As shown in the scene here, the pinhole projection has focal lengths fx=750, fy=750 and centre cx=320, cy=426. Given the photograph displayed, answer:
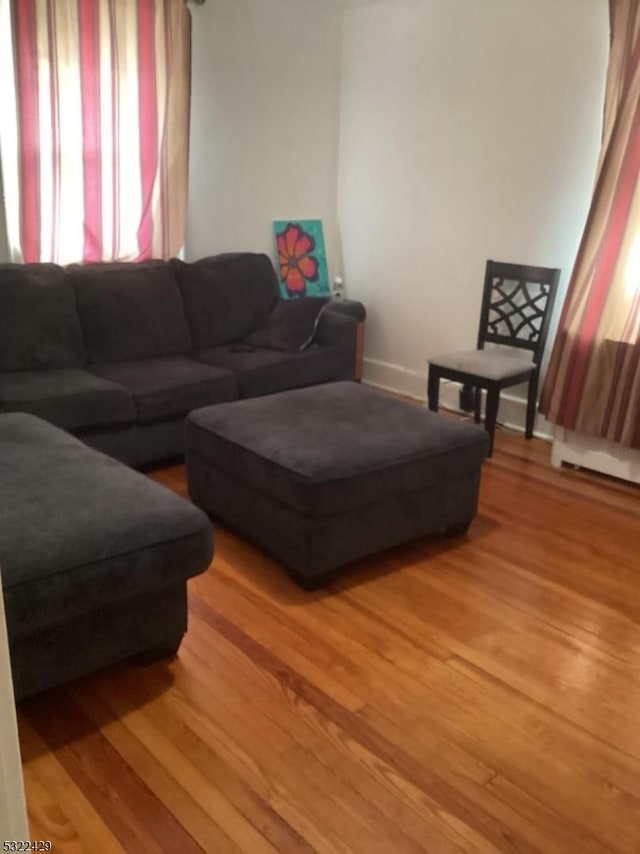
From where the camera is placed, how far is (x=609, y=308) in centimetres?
341

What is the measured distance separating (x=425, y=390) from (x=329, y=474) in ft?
8.10

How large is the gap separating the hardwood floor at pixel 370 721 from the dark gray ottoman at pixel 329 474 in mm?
155

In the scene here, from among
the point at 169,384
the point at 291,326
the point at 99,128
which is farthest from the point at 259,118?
the point at 169,384

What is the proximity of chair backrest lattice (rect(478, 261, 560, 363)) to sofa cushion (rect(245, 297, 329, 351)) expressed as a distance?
2.96 feet

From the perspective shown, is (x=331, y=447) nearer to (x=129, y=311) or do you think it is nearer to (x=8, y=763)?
(x=129, y=311)

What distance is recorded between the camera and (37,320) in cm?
347

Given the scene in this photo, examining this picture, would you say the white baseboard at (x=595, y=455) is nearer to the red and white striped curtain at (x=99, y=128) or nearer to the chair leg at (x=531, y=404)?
the chair leg at (x=531, y=404)

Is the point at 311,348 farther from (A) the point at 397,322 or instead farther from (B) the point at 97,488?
(B) the point at 97,488

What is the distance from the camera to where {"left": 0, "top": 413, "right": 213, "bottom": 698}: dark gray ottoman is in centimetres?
175

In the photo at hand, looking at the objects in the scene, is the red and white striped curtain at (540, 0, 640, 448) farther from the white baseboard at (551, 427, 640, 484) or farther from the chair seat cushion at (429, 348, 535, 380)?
the chair seat cushion at (429, 348, 535, 380)

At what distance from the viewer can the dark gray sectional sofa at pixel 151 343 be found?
327 cm

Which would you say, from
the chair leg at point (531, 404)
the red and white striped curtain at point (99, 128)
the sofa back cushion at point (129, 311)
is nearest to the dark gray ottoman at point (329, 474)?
the sofa back cushion at point (129, 311)

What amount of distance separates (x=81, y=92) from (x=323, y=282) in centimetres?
194

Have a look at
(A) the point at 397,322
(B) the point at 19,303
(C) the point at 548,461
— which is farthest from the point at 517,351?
(B) the point at 19,303
